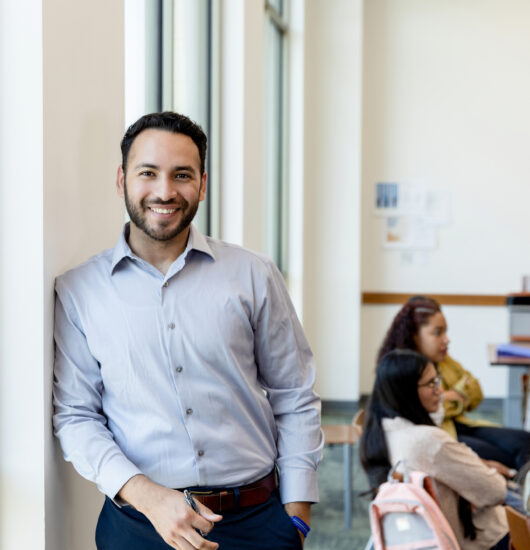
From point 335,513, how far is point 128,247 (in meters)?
3.10

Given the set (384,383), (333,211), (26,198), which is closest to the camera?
(26,198)

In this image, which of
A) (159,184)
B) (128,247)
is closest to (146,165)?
(159,184)

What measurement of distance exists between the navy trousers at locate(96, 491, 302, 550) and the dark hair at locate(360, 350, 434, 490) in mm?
Answer: 1143

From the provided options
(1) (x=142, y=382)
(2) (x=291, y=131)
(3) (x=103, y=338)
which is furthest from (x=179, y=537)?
(2) (x=291, y=131)

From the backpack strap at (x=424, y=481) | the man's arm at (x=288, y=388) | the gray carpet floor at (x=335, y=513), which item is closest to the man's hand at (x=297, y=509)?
the man's arm at (x=288, y=388)

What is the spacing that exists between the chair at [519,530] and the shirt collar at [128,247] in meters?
1.18

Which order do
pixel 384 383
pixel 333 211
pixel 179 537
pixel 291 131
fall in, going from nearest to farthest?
pixel 179 537 < pixel 384 383 < pixel 291 131 < pixel 333 211

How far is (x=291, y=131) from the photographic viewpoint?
6645 mm

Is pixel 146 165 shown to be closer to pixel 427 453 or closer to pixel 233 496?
pixel 233 496

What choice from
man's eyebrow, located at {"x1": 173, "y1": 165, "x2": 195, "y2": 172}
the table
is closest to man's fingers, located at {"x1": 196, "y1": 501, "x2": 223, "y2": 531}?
man's eyebrow, located at {"x1": 173, "y1": 165, "x2": 195, "y2": 172}

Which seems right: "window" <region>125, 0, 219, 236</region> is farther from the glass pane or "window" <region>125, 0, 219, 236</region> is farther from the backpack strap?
the backpack strap

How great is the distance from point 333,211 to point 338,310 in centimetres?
86

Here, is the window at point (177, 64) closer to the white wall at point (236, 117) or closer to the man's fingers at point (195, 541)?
the white wall at point (236, 117)

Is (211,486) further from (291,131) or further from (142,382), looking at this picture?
(291,131)
